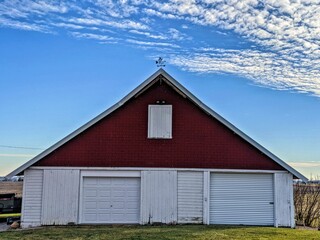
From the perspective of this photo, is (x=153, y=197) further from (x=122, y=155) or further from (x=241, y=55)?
(x=241, y=55)

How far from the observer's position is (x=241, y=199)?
17.4m

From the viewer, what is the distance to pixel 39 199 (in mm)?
16703

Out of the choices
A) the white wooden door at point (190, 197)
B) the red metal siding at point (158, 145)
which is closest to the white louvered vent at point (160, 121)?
the red metal siding at point (158, 145)

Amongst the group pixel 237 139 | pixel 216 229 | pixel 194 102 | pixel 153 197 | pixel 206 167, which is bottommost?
pixel 216 229

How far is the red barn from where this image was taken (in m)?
16.8

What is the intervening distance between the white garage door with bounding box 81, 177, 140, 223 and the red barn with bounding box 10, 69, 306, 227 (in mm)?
42

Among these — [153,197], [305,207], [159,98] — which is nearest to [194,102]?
[159,98]

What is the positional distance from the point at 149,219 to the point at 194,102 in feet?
17.6

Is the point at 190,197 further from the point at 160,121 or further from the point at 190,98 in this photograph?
the point at 190,98

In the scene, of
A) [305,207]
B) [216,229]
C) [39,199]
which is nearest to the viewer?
[216,229]

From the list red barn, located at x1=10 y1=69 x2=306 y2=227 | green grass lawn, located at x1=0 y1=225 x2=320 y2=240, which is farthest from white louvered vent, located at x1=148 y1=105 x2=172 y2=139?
green grass lawn, located at x1=0 y1=225 x2=320 y2=240

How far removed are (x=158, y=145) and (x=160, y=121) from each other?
104 centimetres

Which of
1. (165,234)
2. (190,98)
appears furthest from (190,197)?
(190,98)

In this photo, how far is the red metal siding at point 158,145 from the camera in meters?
17.1
